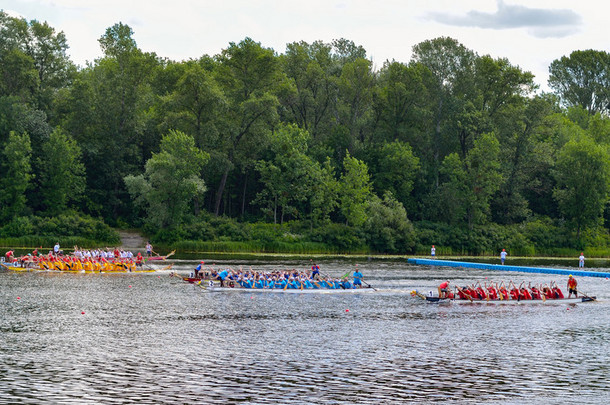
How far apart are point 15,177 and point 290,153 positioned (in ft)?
112

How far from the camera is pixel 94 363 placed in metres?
26.1

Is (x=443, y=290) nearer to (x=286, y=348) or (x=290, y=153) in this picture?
(x=286, y=348)

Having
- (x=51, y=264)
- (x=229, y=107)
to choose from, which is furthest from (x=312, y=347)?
(x=229, y=107)

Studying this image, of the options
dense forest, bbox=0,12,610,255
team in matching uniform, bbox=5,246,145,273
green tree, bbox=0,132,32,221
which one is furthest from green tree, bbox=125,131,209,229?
team in matching uniform, bbox=5,246,145,273

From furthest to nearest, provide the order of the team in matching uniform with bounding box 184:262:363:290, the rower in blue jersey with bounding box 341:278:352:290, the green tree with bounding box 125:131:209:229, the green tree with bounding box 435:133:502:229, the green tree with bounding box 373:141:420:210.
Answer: the green tree with bounding box 373:141:420:210 < the green tree with bounding box 435:133:502:229 < the green tree with bounding box 125:131:209:229 < the rower in blue jersey with bounding box 341:278:352:290 < the team in matching uniform with bounding box 184:262:363:290

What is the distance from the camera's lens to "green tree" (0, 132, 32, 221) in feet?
278

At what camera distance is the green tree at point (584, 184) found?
326ft

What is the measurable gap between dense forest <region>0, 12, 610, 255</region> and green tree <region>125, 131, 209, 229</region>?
22 centimetres

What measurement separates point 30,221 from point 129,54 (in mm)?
26517

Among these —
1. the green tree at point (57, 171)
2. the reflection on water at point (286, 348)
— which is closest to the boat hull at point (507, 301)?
the reflection on water at point (286, 348)

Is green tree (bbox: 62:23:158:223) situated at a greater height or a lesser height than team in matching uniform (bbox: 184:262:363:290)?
greater

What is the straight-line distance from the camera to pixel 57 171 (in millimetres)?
88562

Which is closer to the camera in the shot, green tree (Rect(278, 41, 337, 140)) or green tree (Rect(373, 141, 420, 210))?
green tree (Rect(373, 141, 420, 210))

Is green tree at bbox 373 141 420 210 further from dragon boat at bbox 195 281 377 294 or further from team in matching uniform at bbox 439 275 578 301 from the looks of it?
team in matching uniform at bbox 439 275 578 301
